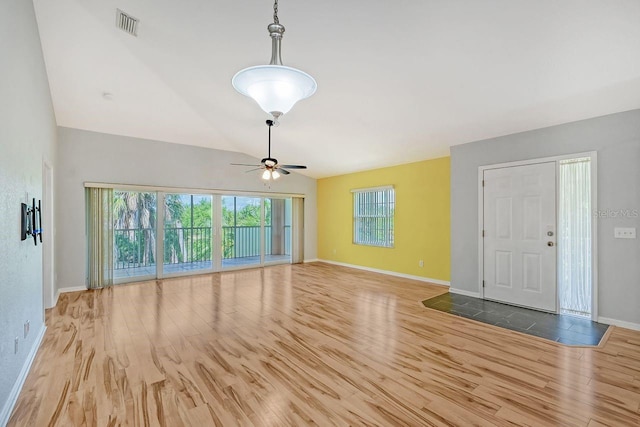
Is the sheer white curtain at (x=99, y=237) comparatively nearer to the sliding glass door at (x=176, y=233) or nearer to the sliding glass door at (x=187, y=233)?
the sliding glass door at (x=176, y=233)

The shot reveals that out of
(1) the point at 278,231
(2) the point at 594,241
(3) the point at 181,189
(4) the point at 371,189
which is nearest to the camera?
(2) the point at 594,241

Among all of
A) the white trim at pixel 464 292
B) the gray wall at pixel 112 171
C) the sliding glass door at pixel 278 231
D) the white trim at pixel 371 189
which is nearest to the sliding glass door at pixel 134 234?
the gray wall at pixel 112 171

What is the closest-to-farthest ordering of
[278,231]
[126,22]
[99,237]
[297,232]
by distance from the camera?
1. [126,22]
2. [99,237]
3. [297,232]
4. [278,231]

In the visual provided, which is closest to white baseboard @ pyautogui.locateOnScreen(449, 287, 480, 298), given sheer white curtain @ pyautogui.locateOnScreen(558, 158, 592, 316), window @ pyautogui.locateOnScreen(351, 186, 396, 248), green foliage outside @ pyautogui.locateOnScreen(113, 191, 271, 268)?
sheer white curtain @ pyautogui.locateOnScreen(558, 158, 592, 316)

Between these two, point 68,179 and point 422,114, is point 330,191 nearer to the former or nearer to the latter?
point 422,114

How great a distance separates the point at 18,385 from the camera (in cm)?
218

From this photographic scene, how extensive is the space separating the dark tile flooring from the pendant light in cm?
361

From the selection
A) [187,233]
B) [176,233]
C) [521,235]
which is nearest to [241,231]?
[187,233]

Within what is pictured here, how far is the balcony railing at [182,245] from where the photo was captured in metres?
5.80

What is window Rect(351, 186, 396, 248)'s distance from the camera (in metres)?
6.59

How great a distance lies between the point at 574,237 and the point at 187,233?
701cm

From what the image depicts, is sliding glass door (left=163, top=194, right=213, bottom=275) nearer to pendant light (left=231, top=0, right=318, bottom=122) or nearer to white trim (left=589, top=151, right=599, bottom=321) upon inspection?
pendant light (left=231, top=0, right=318, bottom=122)

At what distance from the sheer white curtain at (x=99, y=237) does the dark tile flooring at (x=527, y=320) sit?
5.65 meters

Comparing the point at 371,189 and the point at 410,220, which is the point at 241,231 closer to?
the point at 371,189
